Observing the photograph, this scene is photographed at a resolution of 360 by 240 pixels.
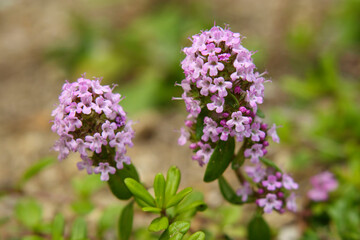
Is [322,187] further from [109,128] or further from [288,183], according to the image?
[109,128]

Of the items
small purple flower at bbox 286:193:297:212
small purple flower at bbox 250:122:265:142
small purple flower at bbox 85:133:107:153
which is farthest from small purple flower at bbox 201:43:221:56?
small purple flower at bbox 286:193:297:212

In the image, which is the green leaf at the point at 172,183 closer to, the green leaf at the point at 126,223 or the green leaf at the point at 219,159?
the green leaf at the point at 219,159

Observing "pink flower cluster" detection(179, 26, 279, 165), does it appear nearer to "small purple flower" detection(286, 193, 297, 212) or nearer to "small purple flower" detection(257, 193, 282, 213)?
"small purple flower" detection(257, 193, 282, 213)

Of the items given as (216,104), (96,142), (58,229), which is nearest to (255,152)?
(216,104)

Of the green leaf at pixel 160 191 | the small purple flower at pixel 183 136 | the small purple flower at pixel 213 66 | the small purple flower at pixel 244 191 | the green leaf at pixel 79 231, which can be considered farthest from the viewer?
the green leaf at pixel 79 231

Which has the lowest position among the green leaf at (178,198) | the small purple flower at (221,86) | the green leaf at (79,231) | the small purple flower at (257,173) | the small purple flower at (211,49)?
the green leaf at (178,198)

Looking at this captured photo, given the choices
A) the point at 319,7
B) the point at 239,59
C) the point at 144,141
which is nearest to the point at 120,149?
the point at 239,59

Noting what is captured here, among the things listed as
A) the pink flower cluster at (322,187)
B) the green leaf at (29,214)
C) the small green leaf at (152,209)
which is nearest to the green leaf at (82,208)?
the green leaf at (29,214)

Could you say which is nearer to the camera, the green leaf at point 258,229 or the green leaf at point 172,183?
the green leaf at point 172,183
